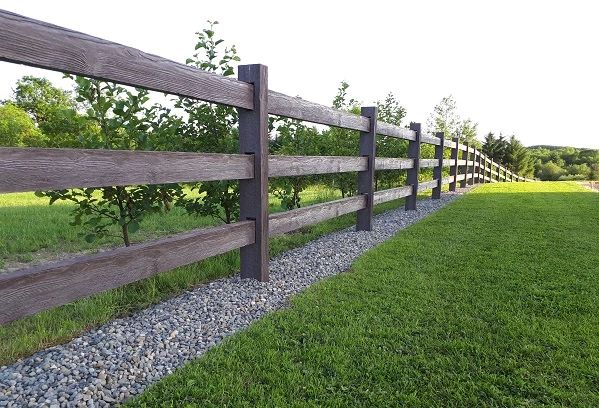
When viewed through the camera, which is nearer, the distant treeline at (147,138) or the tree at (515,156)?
the distant treeline at (147,138)

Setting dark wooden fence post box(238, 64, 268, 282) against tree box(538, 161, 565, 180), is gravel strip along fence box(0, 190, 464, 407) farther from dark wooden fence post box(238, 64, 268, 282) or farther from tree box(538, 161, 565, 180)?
tree box(538, 161, 565, 180)

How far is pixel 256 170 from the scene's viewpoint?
328 cm

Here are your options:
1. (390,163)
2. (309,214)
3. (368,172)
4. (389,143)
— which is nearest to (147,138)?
(309,214)

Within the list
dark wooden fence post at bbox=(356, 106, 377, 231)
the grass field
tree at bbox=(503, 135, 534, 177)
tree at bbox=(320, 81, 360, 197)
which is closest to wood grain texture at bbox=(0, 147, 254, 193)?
the grass field

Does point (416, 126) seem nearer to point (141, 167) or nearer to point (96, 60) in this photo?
point (141, 167)

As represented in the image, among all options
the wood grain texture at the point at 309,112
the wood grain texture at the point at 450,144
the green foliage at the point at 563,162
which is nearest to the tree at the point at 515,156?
the green foliage at the point at 563,162

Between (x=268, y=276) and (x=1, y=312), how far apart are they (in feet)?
6.83

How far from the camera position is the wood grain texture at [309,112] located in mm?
3617

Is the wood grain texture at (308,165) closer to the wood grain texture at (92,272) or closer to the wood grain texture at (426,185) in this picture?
the wood grain texture at (92,272)

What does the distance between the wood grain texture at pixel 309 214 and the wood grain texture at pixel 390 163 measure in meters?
0.71

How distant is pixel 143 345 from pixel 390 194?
5247 mm

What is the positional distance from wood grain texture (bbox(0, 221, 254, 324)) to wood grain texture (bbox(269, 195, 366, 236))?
2.54ft

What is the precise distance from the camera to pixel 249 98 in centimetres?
320

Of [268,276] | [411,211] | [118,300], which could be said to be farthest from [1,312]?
[411,211]
